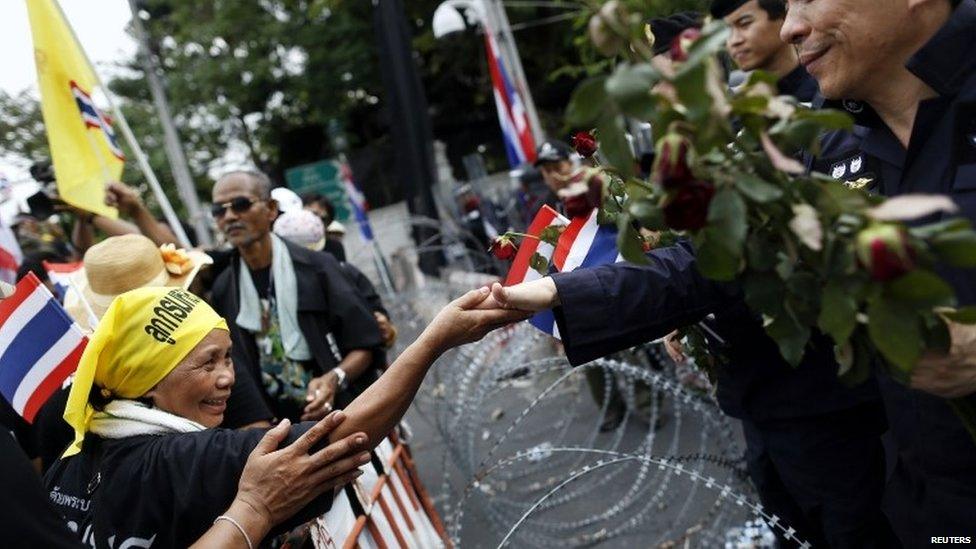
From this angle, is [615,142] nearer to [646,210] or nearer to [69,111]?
[646,210]

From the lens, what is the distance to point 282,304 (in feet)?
12.8

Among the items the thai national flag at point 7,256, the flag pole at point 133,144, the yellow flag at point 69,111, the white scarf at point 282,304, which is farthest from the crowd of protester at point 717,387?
the thai national flag at point 7,256

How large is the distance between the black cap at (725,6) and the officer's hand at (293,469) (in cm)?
238

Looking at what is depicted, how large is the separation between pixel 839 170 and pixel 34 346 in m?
2.73

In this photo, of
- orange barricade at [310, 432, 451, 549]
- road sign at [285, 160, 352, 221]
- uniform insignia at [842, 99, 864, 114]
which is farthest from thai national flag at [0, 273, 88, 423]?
road sign at [285, 160, 352, 221]

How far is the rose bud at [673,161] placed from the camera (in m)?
1.09

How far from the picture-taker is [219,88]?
23.4m

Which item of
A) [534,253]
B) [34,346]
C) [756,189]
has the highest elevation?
[756,189]

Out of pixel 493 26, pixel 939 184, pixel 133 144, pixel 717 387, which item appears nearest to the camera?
pixel 939 184

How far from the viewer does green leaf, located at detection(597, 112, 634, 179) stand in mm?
1108

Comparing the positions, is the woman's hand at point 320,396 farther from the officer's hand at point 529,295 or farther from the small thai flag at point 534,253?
the officer's hand at point 529,295

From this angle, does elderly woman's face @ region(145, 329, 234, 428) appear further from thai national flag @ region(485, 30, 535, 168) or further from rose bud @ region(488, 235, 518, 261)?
thai national flag @ region(485, 30, 535, 168)

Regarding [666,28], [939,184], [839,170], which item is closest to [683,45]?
[939,184]

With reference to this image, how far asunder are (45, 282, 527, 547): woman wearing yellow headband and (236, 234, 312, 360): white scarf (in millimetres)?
1404
